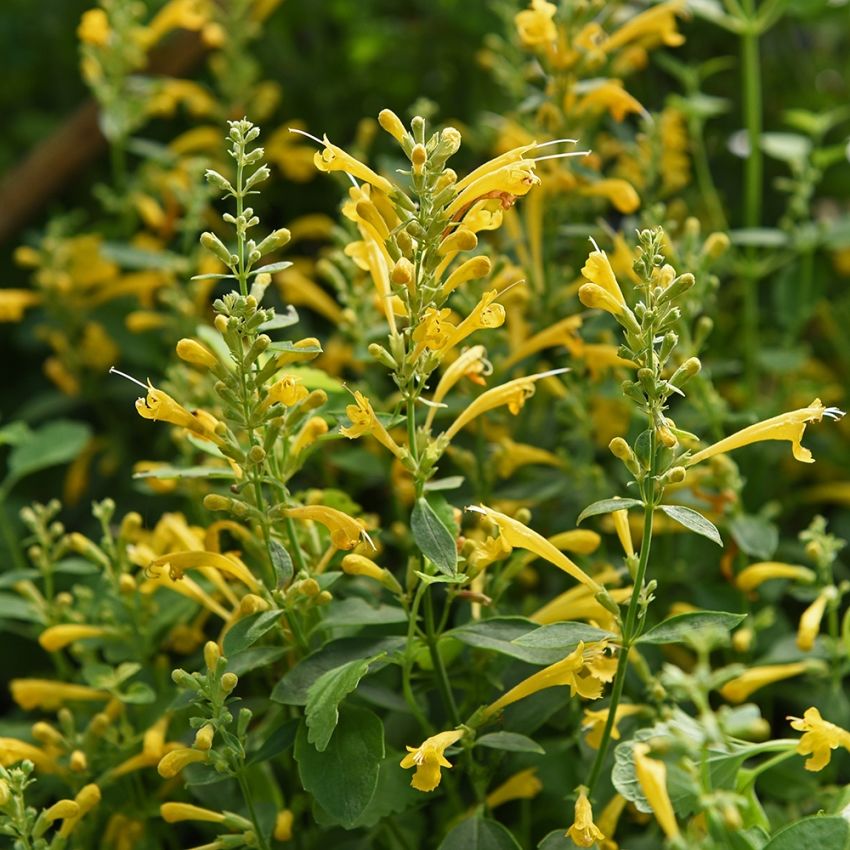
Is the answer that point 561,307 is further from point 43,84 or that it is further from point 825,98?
point 43,84

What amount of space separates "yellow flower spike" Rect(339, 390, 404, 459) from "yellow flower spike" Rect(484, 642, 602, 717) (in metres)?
0.26

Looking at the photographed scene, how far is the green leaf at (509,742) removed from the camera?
1239mm

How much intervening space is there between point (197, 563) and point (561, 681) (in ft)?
1.32

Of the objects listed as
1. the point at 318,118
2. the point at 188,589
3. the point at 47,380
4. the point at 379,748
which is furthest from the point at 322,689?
the point at 318,118

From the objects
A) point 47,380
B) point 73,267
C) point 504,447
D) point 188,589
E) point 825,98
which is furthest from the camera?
point 825,98

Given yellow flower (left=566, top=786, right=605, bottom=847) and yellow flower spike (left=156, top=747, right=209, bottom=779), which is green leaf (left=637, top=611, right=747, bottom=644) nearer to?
yellow flower (left=566, top=786, right=605, bottom=847)

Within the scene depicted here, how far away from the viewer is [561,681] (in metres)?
1.23

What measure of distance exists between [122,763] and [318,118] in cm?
172

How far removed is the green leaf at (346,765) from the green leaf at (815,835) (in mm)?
374

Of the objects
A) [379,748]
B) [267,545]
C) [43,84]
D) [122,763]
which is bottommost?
[122,763]

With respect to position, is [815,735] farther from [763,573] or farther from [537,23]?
[537,23]

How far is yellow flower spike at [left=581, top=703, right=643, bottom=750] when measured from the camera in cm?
125

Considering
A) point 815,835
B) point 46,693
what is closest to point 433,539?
point 815,835

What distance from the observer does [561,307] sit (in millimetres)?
1868
